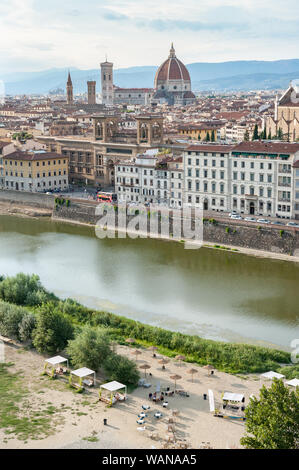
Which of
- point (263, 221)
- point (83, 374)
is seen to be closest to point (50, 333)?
point (83, 374)

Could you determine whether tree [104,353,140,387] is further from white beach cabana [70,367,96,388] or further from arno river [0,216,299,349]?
arno river [0,216,299,349]

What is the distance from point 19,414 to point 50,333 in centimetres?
316

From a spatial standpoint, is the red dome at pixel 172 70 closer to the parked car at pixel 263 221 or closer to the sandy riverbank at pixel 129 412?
the parked car at pixel 263 221

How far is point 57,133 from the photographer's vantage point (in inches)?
1907

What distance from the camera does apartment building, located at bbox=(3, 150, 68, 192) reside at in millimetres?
39094

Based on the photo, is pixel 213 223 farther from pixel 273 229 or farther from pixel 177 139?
pixel 177 139

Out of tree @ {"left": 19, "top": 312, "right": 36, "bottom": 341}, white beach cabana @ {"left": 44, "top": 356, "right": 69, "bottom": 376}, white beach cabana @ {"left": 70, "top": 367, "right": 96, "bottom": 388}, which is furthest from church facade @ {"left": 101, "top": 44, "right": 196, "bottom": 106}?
white beach cabana @ {"left": 70, "top": 367, "right": 96, "bottom": 388}

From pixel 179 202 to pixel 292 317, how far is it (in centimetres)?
1378

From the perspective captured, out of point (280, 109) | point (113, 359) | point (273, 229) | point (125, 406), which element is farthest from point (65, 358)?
point (280, 109)

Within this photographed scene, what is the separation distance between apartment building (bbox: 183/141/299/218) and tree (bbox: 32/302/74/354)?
14.3m

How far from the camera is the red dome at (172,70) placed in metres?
105

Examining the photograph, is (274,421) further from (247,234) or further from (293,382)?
(247,234)

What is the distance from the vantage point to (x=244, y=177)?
2922cm

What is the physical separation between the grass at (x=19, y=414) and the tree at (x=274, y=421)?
402 centimetres
